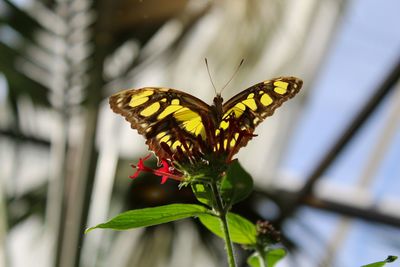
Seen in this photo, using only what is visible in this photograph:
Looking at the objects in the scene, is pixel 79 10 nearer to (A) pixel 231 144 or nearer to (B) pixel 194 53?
(B) pixel 194 53

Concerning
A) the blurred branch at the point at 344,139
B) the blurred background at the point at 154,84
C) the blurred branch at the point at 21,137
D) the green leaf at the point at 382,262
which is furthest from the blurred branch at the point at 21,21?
the green leaf at the point at 382,262

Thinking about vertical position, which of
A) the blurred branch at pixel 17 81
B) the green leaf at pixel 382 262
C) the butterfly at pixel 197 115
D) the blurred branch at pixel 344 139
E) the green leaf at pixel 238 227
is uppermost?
the blurred branch at pixel 17 81

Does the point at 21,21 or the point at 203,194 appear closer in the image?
the point at 203,194

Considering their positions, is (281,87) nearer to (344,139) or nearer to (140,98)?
(140,98)

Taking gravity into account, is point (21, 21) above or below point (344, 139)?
above

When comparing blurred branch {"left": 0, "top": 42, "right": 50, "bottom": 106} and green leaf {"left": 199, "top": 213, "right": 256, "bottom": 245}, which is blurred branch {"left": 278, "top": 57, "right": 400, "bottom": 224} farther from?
green leaf {"left": 199, "top": 213, "right": 256, "bottom": 245}

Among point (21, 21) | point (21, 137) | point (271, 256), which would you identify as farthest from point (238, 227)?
point (21, 137)

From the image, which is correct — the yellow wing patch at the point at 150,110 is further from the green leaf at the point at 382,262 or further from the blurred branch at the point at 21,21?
the blurred branch at the point at 21,21
